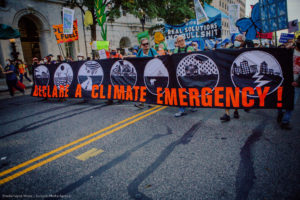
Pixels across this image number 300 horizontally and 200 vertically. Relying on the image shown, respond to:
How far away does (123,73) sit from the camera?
5836mm

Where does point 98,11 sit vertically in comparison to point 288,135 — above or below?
above

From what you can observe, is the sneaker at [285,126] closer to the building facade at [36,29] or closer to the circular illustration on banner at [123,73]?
the circular illustration on banner at [123,73]

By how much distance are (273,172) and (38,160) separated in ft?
11.4

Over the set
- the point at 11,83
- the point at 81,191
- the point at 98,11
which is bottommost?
the point at 81,191

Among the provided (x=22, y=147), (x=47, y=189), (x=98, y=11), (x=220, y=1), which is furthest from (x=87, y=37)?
(x=220, y=1)

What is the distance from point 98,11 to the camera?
35.1 ft

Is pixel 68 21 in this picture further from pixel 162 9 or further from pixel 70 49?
pixel 70 49

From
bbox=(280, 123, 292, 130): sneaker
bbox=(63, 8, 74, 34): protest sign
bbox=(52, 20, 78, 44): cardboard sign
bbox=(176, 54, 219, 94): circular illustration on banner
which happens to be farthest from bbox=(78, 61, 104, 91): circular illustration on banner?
bbox=(280, 123, 292, 130): sneaker

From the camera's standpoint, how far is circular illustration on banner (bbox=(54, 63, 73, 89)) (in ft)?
23.5

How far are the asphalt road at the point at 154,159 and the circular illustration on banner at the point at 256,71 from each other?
91 centimetres

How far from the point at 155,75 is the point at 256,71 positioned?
2.47 metres

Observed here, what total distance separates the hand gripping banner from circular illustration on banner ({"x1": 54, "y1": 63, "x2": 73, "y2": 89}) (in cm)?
63

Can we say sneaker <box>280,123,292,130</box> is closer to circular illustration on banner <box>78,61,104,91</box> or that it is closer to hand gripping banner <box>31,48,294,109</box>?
hand gripping banner <box>31,48,294,109</box>

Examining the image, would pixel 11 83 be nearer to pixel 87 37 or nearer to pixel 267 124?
pixel 267 124
